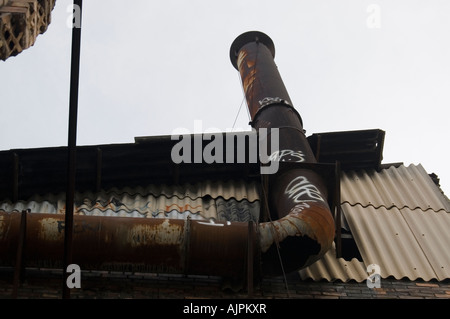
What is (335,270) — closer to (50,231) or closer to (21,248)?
(50,231)

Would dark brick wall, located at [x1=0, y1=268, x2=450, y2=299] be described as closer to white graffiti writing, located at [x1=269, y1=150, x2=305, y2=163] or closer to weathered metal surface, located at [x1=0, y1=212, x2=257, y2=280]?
weathered metal surface, located at [x1=0, y1=212, x2=257, y2=280]

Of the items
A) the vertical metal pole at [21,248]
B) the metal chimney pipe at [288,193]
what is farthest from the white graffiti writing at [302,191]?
the vertical metal pole at [21,248]

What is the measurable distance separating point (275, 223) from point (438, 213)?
9.30ft

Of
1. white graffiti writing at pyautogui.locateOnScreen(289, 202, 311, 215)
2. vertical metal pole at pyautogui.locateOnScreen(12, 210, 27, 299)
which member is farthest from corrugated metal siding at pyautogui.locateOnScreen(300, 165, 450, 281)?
vertical metal pole at pyautogui.locateOnScreen(12, 210, 27, 299)

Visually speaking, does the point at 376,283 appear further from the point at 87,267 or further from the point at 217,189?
the point at 87,267

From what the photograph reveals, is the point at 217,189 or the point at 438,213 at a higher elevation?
the point at 217,189

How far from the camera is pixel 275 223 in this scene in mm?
5871

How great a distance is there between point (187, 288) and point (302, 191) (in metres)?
1.63

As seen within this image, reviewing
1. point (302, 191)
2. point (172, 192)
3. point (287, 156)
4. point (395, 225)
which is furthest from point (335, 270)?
point (172, 192)

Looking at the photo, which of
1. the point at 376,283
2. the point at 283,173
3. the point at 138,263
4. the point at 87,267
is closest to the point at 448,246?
the point at 376,283

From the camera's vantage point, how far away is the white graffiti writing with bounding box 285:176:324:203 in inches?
246

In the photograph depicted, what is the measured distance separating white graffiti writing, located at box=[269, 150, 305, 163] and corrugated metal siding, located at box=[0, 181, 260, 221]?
2.40ft
